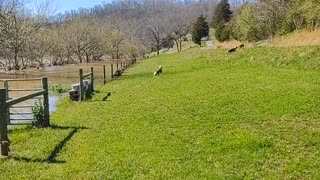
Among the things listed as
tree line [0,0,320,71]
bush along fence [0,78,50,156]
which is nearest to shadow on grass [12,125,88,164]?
bush along fence [0,78,50,156]

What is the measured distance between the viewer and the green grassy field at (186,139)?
6.13 metres

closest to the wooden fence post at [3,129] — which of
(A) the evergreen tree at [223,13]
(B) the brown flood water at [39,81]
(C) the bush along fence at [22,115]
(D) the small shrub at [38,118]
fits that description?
(C) the bush along fence at [22,115]

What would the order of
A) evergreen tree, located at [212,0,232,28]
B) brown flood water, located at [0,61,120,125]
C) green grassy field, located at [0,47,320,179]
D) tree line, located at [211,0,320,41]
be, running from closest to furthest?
1. green grassy field, located at [0,47,320,179]
2. brown flood water, located at [0,61,120,125]
3. tree line, located at [211,0,320,41]
4. evergreen tree, located at [212,0,232,28]

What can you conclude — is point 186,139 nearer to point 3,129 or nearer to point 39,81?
point 3,129

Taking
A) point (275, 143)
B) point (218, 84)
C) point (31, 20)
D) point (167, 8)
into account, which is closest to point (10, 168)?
point (275, 143)

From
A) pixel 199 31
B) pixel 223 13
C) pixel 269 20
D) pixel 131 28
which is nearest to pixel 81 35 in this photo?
pixel 199 31

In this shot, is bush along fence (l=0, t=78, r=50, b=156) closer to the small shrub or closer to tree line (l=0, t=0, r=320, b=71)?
Result: the small shrub

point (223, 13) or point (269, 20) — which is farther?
point (223, 13)

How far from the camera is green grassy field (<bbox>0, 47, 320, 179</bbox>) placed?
6129 mm

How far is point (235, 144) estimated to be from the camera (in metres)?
→ 7.21

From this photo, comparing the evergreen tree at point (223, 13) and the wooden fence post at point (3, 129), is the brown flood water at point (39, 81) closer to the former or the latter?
the wooden fence post at point (3, 129)

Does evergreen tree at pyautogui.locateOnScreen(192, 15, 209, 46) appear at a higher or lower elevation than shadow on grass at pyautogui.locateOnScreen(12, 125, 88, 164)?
higher

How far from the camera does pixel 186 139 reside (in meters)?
7.89

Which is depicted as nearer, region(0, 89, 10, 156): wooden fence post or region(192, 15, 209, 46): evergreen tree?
region(0, 89, 10, 156): wooden fence post
